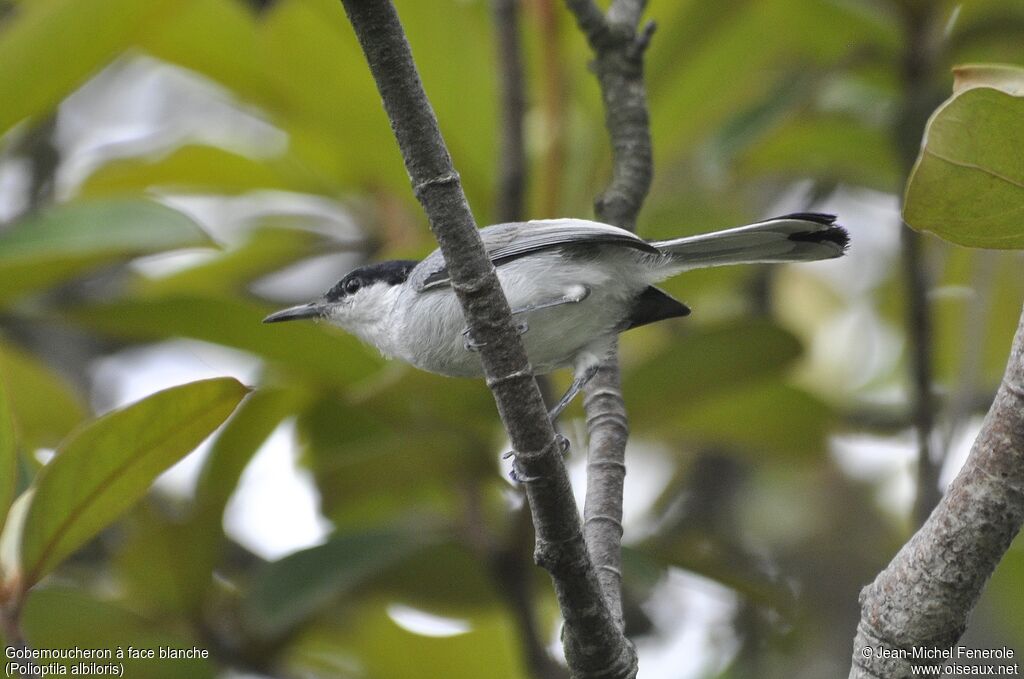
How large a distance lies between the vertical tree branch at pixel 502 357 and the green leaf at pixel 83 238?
1.31m

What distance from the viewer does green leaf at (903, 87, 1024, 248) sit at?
1748mm

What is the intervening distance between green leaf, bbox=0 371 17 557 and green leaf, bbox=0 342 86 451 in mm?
1140

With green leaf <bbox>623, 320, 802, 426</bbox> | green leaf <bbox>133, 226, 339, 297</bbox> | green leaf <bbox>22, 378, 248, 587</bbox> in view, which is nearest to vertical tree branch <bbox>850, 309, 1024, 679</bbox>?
green leaf <bbox>22, 378, 248, 587</bbox>

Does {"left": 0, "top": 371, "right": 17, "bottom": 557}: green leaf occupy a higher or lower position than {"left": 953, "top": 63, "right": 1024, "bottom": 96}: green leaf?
lower

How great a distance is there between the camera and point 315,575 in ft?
9.95

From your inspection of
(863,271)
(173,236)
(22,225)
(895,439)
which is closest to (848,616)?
(895,439)

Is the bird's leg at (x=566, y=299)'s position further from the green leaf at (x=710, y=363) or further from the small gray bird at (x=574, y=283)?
the green leaf at (x=710, y=363)

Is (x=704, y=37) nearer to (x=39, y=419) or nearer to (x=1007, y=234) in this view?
(x=1007, y=234)

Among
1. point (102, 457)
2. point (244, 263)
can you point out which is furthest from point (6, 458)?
point (244, 263)

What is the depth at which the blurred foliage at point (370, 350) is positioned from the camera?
9.51ft

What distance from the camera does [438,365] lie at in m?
2.82

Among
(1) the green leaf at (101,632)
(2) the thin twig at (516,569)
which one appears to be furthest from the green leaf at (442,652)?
(1) the green leaf at (101,632)

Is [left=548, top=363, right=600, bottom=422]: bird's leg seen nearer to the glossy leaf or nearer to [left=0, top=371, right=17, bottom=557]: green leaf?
[left=0, top=371, right=17, bottom=557]: green leaf

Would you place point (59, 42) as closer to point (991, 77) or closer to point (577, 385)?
point (577, 385)
